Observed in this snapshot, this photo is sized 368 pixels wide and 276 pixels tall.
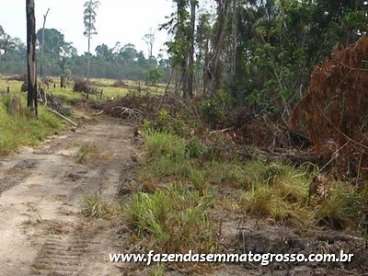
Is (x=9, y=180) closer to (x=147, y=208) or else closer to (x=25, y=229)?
(x=25, y=229)

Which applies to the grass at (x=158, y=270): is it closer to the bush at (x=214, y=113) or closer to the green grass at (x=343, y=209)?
the green grass at (x=343, y=209)

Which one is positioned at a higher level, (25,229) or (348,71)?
(348,71)

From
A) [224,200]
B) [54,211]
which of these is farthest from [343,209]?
[54,211]

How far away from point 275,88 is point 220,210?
1300 centimetres

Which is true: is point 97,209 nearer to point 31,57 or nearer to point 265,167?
point 265,167

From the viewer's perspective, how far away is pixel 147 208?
271 inches

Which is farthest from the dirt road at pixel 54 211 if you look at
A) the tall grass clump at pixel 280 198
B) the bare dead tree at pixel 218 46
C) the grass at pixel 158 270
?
the bare dead tree at pixel 218 46

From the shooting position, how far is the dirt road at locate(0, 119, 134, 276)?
5.78 metres

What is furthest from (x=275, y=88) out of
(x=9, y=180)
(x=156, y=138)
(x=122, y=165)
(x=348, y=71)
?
(x=348, y=71)

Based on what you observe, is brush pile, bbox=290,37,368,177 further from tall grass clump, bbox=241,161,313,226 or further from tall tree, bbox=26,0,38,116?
tall tree, bbox=26,0,38,116

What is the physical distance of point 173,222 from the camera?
6480mm

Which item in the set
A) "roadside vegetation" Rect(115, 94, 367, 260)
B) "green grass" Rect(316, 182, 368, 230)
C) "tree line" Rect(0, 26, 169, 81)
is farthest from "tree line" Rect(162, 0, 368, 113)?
"tree line" Rect(0, 26, 169, 81)

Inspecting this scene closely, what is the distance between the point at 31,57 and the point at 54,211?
45.1 ft

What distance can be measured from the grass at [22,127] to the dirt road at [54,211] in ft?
1.66
